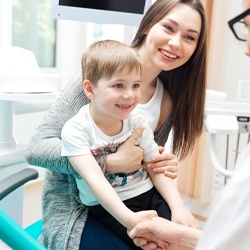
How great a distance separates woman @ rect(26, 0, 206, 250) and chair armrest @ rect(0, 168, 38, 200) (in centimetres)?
4

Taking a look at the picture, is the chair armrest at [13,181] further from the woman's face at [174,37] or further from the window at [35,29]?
the window at [35,29]

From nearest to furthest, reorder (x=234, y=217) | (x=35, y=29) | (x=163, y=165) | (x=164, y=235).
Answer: (x=234, y=217) < (x=164, y=235) < (x=163, y=165) < (x=35, y=29)

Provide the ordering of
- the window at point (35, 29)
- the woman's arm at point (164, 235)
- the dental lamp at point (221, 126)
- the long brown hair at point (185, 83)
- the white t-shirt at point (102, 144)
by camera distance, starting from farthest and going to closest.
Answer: the window at point (35, 29) < the dental lamp at point (221, 126) < the long brown hair at point (185, 83) < the white t-shirt at point (102, 144) < the woman's arm at point (164, 235)

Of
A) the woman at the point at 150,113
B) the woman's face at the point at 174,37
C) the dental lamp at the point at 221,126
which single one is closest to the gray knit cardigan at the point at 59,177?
the woman at the point at 150,113

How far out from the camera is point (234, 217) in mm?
547

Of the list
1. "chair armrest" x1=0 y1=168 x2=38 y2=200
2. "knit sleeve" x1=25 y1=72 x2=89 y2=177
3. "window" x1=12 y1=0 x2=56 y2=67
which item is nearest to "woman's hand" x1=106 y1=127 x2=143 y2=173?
"knit sleeve" x1=25 y1=72 x2=89 y2=177

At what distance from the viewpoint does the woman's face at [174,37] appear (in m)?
1.31

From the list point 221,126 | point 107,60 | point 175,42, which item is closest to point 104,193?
point 107,60

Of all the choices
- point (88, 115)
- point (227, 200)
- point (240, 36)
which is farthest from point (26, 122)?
point (227, 200)

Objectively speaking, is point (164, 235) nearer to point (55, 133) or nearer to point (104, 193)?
point (104, 193)

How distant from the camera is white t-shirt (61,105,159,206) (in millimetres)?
1116

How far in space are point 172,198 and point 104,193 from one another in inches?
9.7

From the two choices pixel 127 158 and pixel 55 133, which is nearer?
pixel 127 158

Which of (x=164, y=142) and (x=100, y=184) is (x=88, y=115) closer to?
(x=100, y=184)
